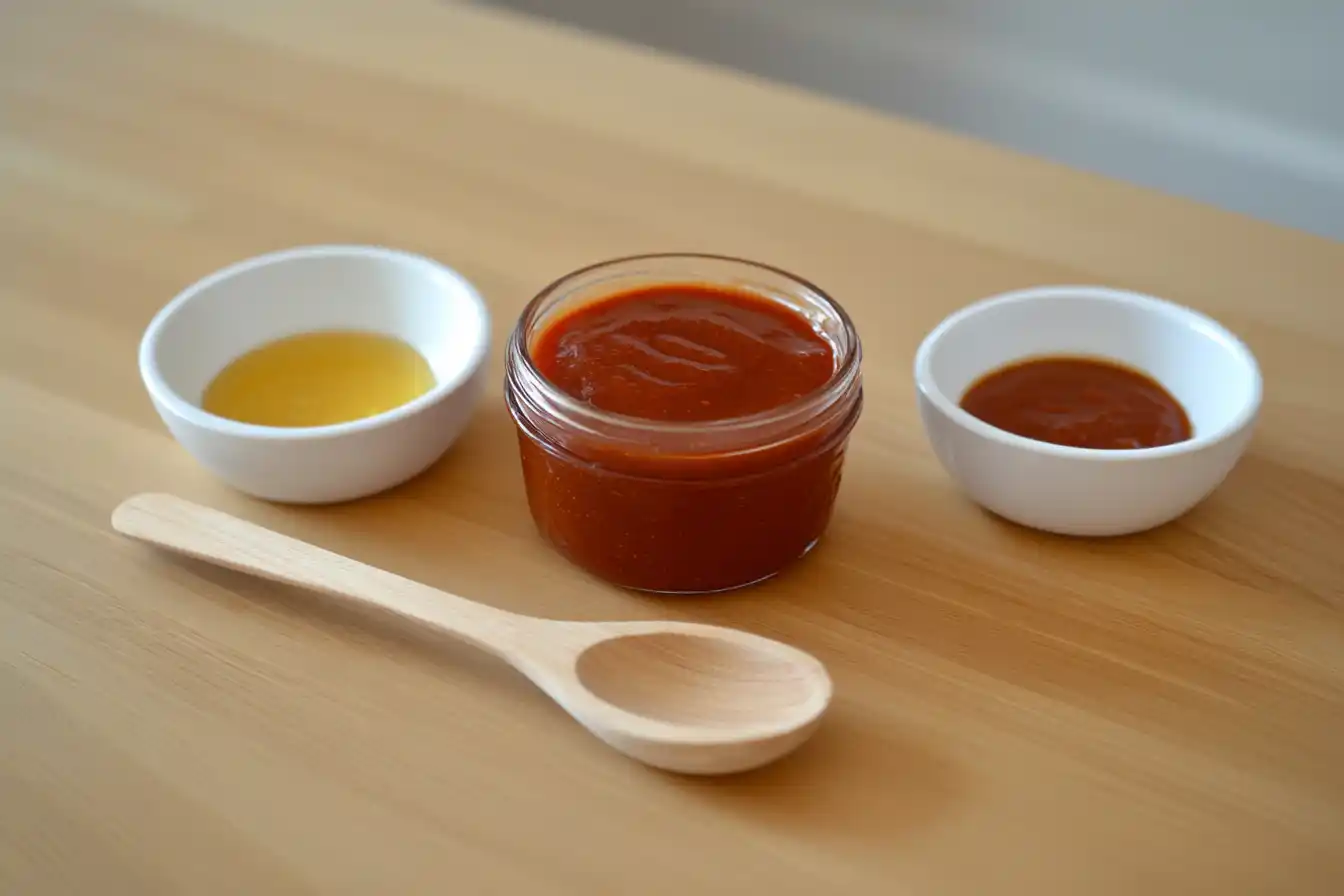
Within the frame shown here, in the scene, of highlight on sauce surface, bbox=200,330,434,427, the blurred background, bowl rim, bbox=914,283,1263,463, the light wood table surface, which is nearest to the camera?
the light wood table surface

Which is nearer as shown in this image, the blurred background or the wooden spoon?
the wooden spoon

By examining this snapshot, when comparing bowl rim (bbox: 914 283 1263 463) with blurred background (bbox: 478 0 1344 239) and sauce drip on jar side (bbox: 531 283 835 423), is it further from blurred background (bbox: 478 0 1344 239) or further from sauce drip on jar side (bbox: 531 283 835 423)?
blurred background (bbox: 478 0 1344 239)

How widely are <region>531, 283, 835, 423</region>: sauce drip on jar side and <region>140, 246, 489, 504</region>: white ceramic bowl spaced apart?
→ 0.09 m

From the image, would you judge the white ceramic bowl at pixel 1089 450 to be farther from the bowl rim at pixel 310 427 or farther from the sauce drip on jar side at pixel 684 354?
the bowl rim at pixel 310 427

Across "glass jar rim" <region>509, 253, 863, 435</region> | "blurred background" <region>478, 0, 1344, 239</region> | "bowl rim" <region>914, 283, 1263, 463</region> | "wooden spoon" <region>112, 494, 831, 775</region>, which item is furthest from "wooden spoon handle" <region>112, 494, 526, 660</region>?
"blurred background" <region>478, 0, 1344, 239</region>

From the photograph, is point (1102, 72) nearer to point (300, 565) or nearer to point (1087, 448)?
point (1087, 448)

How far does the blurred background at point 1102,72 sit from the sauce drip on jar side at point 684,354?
3.96ft

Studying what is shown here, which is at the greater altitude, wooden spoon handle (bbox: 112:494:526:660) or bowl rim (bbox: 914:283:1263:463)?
bowl rim (bbox: 914:283:1263:463)

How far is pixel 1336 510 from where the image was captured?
90 cm

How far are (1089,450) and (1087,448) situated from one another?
0.03 metres

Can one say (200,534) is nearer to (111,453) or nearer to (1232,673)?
(111,453)

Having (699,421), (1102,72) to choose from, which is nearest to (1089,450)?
(699,421)

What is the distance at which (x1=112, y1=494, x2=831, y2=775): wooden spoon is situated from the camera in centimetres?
71

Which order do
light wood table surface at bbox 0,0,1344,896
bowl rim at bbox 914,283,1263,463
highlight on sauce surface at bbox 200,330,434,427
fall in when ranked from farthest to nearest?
highlight on sauce surface at bbox 200,330,434,427, bowl rim at bbox 914,283,1263,463, light wood table surface at bbox 0,0,1344,896
